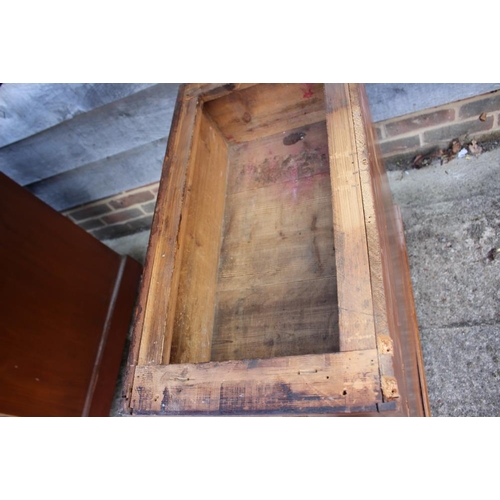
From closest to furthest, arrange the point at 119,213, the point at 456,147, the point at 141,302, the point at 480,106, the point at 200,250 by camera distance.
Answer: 1. the point at 141,302
2. the point at 200,250
3. the point at 480,106
4. the point at 456,147
5. the point at 119,213

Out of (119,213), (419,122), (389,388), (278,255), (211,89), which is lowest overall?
(389,388)

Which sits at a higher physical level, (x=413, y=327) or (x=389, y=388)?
(x=413, y=327)

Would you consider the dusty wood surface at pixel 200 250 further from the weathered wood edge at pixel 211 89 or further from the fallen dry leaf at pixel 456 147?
the fallen dry leaf at pixel 456 147

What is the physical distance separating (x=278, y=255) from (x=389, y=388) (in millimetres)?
621

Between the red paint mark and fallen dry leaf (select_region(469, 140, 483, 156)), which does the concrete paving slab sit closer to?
fallen dry leaf (select_region(469, 140, 483, 156))

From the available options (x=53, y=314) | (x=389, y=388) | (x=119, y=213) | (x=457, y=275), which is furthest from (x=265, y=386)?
(x=119, y=213)

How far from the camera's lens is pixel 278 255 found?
129cm

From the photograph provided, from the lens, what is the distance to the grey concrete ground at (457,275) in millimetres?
1503

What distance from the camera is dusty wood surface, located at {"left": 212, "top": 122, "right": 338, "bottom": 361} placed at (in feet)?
3.78

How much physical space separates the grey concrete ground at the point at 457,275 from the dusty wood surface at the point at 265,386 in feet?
3.15

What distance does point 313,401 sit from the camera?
2.51ft

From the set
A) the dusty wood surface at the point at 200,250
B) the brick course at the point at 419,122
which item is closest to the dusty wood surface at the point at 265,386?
the dusty wood surface at the point at 200,250

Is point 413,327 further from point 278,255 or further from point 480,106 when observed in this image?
point 480,106
